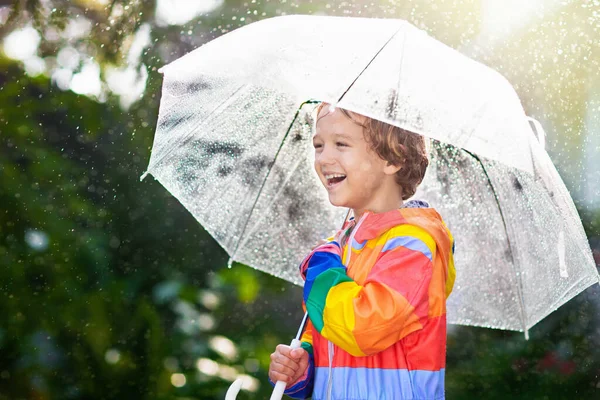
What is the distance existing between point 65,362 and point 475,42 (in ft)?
7.05

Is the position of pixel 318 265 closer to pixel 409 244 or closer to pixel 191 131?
pixel 409 244

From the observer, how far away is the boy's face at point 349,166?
157cm

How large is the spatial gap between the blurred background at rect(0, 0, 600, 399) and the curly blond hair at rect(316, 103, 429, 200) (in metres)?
1.57

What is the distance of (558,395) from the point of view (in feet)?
11.3

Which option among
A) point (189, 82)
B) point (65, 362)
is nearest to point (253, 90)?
point (189, 82)

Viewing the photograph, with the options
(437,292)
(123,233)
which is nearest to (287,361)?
(437,292)

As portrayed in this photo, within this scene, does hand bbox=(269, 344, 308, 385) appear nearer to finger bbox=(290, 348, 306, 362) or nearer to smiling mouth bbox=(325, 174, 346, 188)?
finger bbox=(290, 348, 306, 362)

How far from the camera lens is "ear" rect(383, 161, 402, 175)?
1.60 meters

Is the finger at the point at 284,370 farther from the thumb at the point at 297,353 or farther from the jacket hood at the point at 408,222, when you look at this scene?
the jacket hood at the point at 408,222

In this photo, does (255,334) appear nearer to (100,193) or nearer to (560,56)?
(100,193)

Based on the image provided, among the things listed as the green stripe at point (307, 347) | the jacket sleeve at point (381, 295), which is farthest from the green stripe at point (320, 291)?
the green stripe at point (307, 347)

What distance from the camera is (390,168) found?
63.0 inches

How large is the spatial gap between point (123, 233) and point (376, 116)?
2.15m

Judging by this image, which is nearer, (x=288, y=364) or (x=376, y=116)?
(x=376, y=116)
